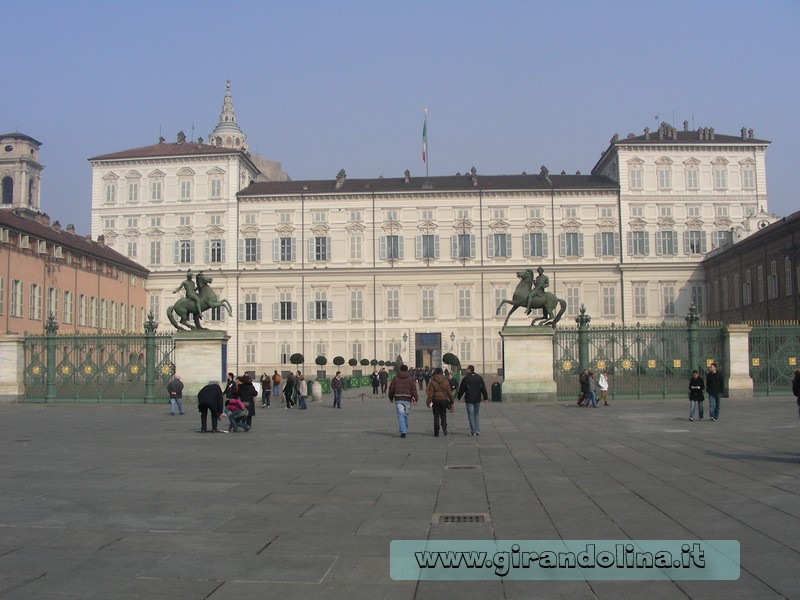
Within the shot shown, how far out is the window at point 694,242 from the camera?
7012 cm

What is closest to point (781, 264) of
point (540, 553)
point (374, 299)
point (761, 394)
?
point (761, 394)

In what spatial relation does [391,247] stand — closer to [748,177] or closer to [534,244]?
[534,244]

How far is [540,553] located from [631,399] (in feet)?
82.9

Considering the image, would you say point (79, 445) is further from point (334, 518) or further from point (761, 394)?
point (761, 394)

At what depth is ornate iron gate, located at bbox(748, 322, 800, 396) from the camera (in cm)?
3030

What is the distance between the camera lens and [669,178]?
232ft

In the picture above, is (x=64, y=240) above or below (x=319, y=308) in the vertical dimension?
above

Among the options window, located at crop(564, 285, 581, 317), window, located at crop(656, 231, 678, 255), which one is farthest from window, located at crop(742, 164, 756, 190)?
window, located at crop(564, 285, 581, 317)

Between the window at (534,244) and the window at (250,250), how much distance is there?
75.4ft

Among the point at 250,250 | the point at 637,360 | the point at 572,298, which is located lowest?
the point at 637,360

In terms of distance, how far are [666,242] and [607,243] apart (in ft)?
16.1

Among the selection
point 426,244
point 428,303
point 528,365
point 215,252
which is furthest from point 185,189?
point 528,365

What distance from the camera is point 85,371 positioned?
103 ft

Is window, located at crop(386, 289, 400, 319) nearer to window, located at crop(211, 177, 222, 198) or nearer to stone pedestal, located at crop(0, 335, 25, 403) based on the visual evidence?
window, located at crop(211, 177, 222, 198)
